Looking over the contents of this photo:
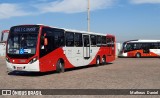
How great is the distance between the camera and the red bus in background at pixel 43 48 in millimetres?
17172

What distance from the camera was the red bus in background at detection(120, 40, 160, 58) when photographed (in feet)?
144

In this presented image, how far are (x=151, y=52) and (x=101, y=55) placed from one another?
738 inches

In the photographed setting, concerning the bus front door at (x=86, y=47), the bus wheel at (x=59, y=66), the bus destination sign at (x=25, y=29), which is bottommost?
the bus wheel at (x=59, y=66)

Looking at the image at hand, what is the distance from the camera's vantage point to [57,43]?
19.2 metres

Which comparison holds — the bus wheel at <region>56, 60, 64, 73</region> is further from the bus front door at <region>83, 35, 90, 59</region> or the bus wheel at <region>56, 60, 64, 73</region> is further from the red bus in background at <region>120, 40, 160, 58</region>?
the red bus in background at <region>120, 40, 160, 58</region>

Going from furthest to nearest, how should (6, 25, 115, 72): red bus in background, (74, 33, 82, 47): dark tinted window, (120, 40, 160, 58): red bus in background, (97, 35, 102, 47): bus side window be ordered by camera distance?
1. (120, 40, 160, 58): red bus in background
2. (97, 35, 102, 47): bus side window
3. (74, 33, 82, 47): dark tinted window
4. (6, 25, 115, 72): red bus in background

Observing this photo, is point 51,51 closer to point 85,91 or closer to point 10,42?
point 10,42

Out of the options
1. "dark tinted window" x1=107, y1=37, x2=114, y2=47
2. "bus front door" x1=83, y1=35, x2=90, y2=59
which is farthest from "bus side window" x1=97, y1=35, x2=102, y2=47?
"bus front door" x1=83, y1=35, x2=90, y2=59

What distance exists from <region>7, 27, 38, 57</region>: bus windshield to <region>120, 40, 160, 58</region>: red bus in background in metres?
28.2

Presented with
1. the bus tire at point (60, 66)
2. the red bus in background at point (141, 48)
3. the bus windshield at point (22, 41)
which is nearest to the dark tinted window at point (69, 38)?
the bus tire at point (60, 66)

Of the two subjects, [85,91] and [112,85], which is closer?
[85,91]

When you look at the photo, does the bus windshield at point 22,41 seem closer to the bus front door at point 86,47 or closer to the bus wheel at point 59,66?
the bus wheel at point 59,66

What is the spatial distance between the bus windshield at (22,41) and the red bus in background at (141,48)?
28.2 metres

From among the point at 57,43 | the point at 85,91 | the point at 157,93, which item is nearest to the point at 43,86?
the point at 85,91
